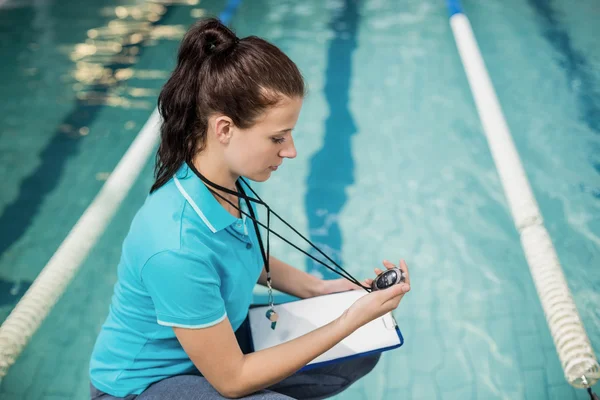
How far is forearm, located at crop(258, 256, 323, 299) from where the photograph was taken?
1691mm

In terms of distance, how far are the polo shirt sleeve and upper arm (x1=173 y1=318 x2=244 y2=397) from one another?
0.08 ft

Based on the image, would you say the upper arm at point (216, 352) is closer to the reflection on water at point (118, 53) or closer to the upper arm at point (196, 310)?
the upper arm at point (196, 310)

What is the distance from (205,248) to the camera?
1.21m

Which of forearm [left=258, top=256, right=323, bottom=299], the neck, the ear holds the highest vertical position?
the ear

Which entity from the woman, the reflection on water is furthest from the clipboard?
the reflection on water

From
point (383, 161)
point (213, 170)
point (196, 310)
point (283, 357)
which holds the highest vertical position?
point (213, 170)

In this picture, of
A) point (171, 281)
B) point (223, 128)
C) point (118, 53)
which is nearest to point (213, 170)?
point (223, 128)

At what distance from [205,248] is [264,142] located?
10.0 inches

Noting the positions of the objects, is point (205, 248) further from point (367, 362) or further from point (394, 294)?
point (367, 362)

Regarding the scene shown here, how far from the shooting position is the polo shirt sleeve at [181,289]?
1.16 m

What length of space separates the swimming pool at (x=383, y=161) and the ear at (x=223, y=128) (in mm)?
1157

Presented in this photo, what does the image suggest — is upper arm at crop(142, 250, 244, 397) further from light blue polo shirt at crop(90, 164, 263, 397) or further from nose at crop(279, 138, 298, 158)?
nose at crop(279, 138, 298, 158)

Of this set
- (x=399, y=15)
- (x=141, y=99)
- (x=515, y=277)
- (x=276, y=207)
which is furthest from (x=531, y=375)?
(x=399, y=15)

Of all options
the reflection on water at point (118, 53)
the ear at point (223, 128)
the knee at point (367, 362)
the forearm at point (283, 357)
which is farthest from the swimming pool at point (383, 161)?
the ear at point (223, 128)
